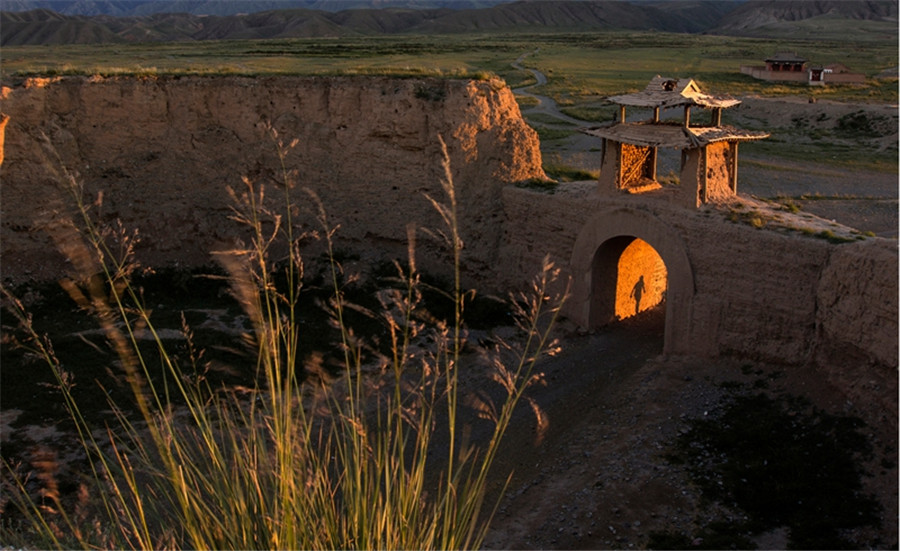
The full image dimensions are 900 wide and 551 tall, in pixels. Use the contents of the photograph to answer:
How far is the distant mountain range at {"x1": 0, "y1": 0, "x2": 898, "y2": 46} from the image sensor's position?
92125mm

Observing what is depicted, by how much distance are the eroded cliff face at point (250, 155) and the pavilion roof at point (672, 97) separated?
3307mm

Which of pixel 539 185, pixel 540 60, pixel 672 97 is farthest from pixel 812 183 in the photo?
pixel 540 60

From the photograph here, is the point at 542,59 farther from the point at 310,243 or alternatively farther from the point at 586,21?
the point at 586,21

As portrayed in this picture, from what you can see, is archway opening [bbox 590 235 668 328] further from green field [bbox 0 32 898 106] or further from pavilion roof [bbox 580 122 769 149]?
green field [bbox 0 32 898 106]

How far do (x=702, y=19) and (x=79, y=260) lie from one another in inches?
6079

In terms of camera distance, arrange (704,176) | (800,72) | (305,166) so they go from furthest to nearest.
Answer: (800,72)
(305,166)
(704,176)

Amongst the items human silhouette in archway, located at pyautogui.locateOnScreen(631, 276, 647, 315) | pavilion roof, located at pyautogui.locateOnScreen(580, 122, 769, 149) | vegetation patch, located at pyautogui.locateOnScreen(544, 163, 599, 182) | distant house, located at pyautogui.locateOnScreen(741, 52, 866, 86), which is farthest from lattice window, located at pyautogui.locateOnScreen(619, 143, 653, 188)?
distant house, located at pyautogui.locateOnScreen(741, 52, 866, 86)

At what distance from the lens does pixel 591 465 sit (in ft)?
40.9

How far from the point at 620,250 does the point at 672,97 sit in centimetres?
323

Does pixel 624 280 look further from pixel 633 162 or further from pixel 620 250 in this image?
pixel 633 162

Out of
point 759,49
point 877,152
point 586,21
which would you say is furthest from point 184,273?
point 586,21

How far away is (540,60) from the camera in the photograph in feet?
219

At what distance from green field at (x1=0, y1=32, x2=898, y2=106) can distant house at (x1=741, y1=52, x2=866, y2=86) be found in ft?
3.67

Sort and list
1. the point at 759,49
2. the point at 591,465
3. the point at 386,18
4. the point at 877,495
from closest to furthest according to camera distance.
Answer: the point at 877,495, the point at 591,465, the point at 759,49, the point at 386,18
